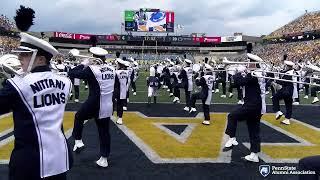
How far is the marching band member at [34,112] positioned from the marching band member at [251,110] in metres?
5.31

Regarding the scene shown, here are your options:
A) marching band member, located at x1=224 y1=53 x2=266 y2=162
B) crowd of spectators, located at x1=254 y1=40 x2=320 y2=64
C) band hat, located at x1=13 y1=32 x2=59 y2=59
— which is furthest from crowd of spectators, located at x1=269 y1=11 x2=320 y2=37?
band hat, located at x1=13 y1=32 x2=59 y2=59

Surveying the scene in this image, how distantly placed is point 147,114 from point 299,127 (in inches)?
189

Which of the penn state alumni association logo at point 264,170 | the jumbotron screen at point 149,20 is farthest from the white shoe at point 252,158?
the jumbotron screen at point 149,20

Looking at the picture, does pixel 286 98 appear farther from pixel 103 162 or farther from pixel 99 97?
pixel 103 162

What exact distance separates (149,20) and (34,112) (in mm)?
70630

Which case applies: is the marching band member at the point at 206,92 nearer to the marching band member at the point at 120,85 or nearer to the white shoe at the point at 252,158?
the marching band member at the point at 120,85

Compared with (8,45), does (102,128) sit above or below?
below

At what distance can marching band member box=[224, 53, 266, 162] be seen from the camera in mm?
8414

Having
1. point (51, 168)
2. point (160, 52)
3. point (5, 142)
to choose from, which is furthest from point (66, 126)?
point (160, 52)

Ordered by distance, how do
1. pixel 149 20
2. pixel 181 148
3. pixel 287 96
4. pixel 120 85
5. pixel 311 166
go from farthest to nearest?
1. pixel 149 20
2. pixel 120 85
3. pixel 287 96
4. pixel 181 148
5. pixel 311 166

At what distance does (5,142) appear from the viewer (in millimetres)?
9375

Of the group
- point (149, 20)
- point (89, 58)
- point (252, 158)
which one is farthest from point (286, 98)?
point (149, 20)

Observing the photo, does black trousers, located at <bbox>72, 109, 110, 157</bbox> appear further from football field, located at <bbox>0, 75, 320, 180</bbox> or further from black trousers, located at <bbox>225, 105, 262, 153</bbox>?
black trousers, located at <bbox>225, 105, 262, 153</bbox>

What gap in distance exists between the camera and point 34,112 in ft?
11.4
